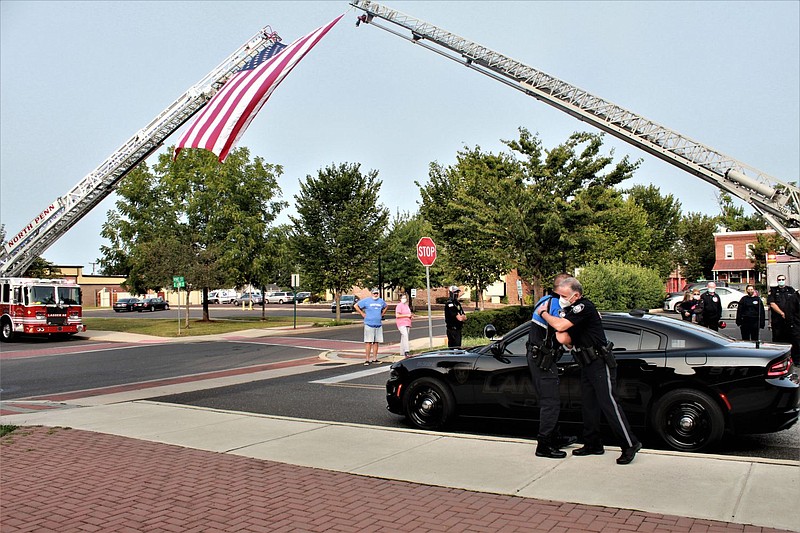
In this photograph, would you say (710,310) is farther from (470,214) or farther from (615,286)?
(470,214)

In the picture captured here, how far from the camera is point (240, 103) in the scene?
12.0 metres

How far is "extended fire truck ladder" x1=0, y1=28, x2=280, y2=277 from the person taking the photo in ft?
95.5

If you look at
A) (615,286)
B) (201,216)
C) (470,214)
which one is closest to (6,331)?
(201,216)

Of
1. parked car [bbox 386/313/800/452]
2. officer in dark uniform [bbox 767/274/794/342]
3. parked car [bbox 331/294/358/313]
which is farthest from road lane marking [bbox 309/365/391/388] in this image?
parked car [bbox 331/294/358/313]

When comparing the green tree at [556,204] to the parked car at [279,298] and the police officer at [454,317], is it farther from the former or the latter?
A: the parked car at [279,298]

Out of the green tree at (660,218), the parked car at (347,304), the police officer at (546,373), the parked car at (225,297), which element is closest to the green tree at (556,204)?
the police officer at (546,373)

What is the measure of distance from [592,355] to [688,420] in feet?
4.85

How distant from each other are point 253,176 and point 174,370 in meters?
23.3

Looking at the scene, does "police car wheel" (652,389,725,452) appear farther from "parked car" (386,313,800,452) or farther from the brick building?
the brick building

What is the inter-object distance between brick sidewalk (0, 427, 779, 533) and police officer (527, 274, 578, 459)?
49.9 inches

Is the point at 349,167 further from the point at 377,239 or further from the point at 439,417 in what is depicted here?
the point at 439,417

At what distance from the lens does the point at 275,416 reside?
30.7 feet

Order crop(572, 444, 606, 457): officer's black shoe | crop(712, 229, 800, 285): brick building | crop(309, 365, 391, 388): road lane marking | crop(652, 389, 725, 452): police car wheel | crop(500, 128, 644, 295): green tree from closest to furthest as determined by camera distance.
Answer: crop(572, 444, 606, 457): officer's black shoe < crop(652, 389, 725, 452): police car wheel < crop(309, 365, 391, 388): road lane marking < crop(500, 128, 644, 295): green tree < crop(712, 229, 800, 285): brick building

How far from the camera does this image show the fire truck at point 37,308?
94.6 feet
